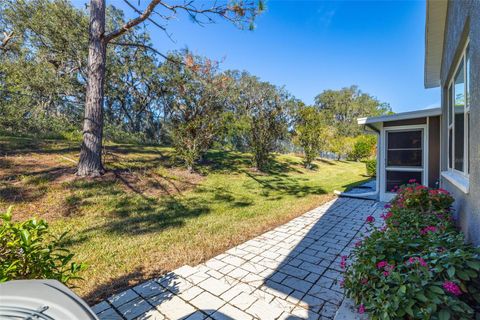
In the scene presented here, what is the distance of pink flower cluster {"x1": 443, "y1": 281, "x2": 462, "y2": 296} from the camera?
1218 mm

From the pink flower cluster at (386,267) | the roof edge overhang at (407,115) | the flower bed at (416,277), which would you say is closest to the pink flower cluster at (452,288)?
the flower bed at (416,277)

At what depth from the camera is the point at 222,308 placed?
6.93 ft

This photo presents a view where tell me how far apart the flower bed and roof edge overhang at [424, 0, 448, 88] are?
4.14 metres

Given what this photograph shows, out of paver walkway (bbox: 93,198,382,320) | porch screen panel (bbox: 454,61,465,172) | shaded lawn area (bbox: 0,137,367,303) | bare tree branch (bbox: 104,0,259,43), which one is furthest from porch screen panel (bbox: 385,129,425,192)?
bare tree branch (bbox: 104,0,259,43)

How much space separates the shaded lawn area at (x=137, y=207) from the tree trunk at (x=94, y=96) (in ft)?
1.91

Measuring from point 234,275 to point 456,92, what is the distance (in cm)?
414

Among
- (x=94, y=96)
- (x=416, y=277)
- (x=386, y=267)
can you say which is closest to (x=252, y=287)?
(x=386, y=267)

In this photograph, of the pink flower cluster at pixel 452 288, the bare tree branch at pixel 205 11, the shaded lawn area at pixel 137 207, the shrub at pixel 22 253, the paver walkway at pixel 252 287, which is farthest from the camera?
the bare tree branch at pixel 205 11

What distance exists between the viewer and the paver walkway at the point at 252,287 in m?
2.07

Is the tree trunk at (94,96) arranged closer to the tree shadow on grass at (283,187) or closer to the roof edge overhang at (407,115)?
the tree shadow on grass at (283,187)

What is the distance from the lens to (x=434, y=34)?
462cm

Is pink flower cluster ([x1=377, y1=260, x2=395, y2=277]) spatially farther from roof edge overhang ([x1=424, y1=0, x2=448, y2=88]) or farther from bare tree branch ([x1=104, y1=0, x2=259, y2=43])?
bare tree branch ([x1=104, y1=0, x2=259, y2=43])

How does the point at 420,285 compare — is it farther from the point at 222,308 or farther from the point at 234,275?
the point at 234,275

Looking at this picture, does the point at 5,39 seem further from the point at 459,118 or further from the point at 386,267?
the point at 459,118
